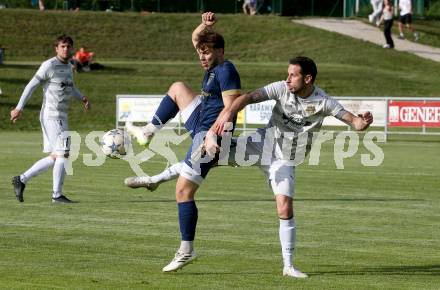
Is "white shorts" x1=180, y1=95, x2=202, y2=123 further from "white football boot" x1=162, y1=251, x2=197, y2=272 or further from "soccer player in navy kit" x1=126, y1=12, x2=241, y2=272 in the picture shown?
"white football boot" x1=162, y1=251, x2=197, y2=272

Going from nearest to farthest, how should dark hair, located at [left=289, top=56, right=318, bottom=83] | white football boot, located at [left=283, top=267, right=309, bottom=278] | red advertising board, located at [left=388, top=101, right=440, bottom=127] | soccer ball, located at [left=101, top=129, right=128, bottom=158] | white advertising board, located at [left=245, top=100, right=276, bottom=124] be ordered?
white football boot, located at [left=283, top=267, right=309, bottom=278], dark hair, located at [left=289, top=56, right=318, bottom=83], soccer ball, located at [left=101, top=129, right=128, bottom=158], red advertising board, located at [left=388, top=101, right=440, bottom=127], white advertising board, located at [left=245, top=100, right=276, bottom=124]

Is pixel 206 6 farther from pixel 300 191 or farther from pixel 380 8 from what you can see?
pixel 300 191

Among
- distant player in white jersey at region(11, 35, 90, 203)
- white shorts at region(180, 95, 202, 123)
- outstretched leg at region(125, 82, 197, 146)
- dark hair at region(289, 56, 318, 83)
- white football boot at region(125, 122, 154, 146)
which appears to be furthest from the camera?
distant player in white jersey at region(11, 35, 90, 203)

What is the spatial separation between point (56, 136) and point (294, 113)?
23.3ft

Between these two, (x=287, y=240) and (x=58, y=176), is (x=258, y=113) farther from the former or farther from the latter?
(x=287, y=240)

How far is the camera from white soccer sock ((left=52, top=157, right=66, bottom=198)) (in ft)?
52.9

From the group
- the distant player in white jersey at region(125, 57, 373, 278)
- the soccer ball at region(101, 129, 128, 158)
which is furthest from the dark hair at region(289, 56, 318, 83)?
the soccer ball at region(101, 129, 128, 158)

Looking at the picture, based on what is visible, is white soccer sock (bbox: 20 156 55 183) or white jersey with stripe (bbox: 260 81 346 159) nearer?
white jersey with stripe (bbox: 260 81 346 159)

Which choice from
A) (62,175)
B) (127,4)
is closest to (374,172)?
(62,175)

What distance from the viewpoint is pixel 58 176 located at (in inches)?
640

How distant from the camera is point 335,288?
368 inches

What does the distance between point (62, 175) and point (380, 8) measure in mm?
Result: 38788

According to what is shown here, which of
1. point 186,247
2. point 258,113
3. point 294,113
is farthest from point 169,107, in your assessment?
point 258,113

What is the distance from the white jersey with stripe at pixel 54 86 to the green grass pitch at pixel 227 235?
1.32m
